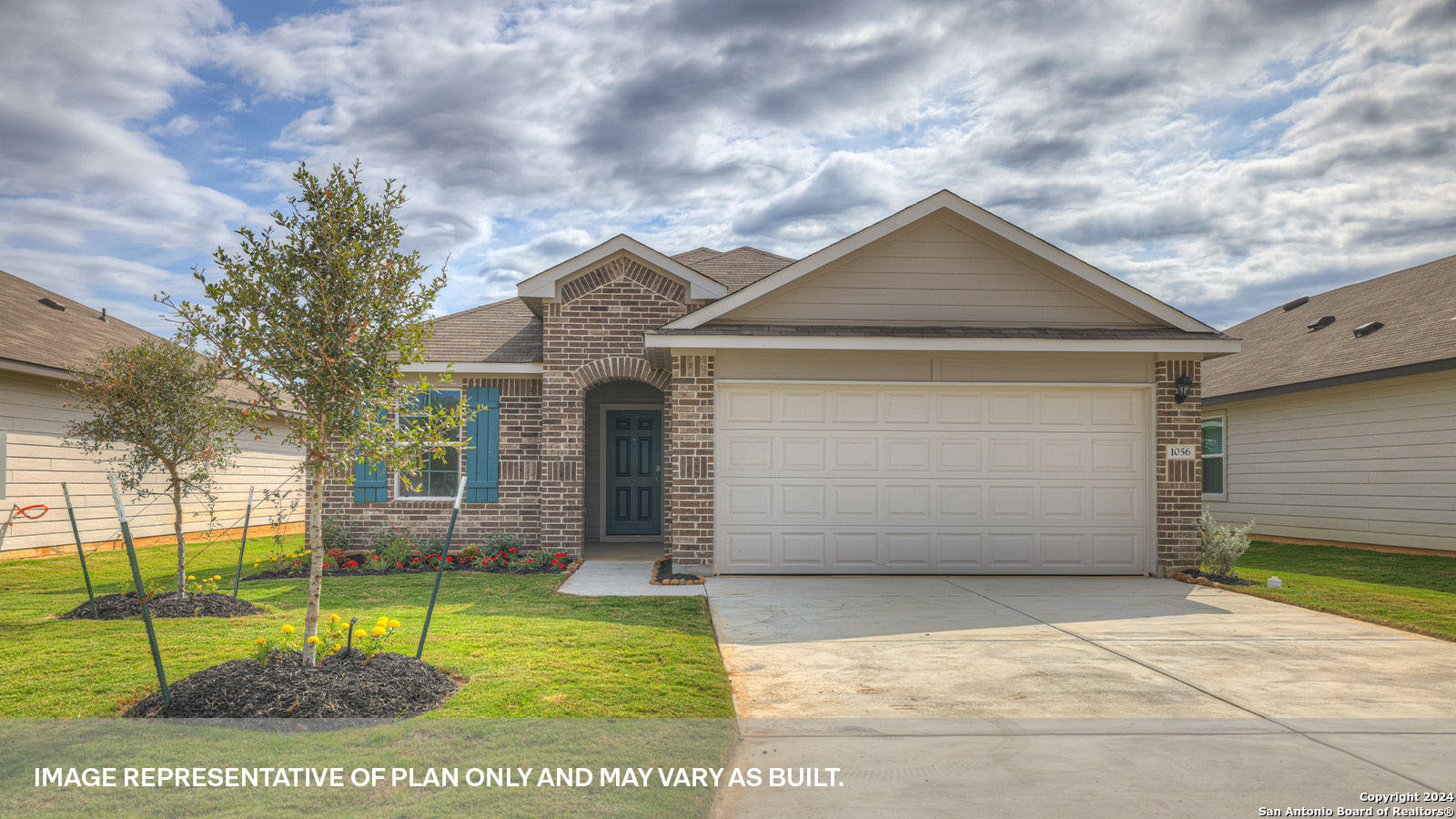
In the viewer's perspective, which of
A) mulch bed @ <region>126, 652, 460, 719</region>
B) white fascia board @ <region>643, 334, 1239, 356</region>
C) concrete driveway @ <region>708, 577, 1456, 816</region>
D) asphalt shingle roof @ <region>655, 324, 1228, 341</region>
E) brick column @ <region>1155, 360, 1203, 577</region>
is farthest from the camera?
brick column @ <region>1155, 360, 1203, 577</region>

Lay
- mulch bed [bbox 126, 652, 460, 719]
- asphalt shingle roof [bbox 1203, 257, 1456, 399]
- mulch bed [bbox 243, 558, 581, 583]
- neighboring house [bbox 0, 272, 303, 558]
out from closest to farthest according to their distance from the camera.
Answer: mulch bed [bbox 126, 652, 460, 719]
mulch bed [bbox 243, 558, 581, 583]
neighboring house [bbox 0, 272, 303, 558]
asphalt shingle roof [bbox 1203, 257, 1456, 399]

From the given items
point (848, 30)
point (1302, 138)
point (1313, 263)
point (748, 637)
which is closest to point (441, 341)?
point (848, 30)

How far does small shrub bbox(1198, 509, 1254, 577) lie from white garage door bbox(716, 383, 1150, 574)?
769 millimetres

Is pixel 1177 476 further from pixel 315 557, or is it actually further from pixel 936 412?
pixel 315 557

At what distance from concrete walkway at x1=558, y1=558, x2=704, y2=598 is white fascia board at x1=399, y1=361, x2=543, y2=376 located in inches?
122

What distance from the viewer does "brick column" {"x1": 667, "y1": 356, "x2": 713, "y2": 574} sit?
10.7 meters

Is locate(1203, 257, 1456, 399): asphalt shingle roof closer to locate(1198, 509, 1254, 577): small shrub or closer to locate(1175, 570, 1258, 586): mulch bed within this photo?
locate(1198, 509, 1254, 577): small shrub

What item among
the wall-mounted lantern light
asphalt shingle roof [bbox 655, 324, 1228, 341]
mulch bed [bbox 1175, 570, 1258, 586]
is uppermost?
asphalt shingle roof [bbox 655, 324, 1228, 341]

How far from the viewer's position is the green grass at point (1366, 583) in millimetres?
8359

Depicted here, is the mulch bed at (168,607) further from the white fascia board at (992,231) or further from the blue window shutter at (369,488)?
the white fascia board at (992,231)

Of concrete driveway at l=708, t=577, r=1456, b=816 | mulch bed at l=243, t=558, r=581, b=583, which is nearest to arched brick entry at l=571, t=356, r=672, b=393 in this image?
mulch bed at l=243, t=558, r=581, b=583

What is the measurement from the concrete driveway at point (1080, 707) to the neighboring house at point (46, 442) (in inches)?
332

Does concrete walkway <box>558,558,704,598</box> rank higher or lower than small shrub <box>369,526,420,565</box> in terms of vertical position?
lower

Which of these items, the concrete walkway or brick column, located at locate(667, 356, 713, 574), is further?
brick column, located at locate(667, 356, 713, 574)
